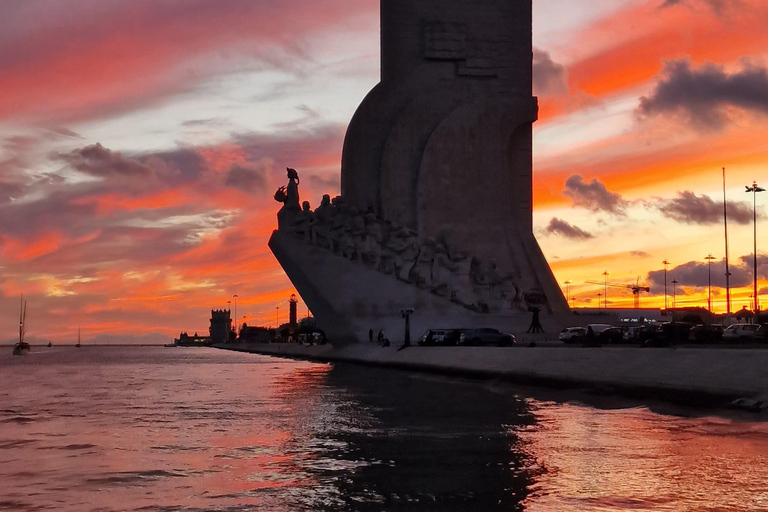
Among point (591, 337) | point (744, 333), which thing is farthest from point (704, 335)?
point (591, 337)

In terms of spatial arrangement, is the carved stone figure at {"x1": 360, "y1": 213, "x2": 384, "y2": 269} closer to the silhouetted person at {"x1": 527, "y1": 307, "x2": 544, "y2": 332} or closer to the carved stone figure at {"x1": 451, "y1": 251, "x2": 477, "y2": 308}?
the carved stone figure at {"x1": 451, "y1": 251, "x2": 477, "y2": 308}

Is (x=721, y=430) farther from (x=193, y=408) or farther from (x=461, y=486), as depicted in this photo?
(x=193, y=408)

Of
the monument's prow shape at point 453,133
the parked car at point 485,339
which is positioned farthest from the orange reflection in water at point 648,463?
the monument's prow shape at point 453,133

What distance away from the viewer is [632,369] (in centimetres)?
1908

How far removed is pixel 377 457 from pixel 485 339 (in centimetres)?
2685

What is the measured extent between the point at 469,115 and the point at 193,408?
1511 inches

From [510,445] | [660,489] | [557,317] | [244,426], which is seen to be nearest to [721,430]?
[510,445]

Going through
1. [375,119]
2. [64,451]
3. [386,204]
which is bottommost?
[64,451]

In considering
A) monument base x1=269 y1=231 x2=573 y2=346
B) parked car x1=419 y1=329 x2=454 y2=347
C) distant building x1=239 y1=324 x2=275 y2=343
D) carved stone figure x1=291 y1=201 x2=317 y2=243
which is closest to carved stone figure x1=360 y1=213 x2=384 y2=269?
monument base x1=269 y1=231 x2=573 y2=346

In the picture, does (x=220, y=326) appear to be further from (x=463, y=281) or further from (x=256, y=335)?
(x=463, y=281)

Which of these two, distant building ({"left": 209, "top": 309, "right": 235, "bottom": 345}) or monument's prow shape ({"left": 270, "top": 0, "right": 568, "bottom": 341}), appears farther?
distant building ({"left": 209, "top": 309, "right": 235, "bottom": 345})

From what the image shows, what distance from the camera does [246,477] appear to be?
862 centimetres

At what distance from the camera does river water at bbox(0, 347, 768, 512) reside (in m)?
7.51

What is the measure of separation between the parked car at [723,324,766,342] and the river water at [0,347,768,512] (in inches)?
641
